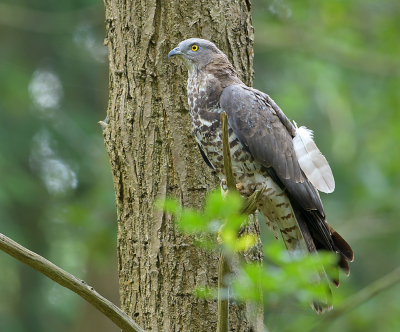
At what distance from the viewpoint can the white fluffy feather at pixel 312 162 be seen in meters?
2.53

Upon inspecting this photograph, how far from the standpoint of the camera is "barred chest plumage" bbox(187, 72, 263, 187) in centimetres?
266

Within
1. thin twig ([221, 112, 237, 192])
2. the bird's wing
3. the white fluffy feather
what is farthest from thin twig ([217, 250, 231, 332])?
the bird's wing

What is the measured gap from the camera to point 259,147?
8.93 feet

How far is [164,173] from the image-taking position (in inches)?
110

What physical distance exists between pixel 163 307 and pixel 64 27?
5332mm

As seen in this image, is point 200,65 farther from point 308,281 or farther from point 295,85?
point 295,85

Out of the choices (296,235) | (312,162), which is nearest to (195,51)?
(312,162)

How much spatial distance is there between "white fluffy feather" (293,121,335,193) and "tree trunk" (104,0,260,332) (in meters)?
0.59

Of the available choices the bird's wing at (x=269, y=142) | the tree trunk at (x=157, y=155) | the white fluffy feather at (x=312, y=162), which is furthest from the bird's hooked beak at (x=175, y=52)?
the white fluffy feather at (x=312, y=162)

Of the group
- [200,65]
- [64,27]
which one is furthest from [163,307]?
[64,27]

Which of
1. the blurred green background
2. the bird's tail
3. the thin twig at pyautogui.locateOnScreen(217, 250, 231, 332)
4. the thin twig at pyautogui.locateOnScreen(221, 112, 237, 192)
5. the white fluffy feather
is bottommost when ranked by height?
the thin twig at pyautogui.locateOnScreen(217, 250, 231, 332)

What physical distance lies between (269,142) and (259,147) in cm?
8

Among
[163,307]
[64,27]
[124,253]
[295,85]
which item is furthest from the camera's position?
[295,85]

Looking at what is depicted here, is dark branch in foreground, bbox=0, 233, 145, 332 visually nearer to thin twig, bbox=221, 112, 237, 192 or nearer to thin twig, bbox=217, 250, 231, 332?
thin twig, bbox=217, 250, 231, 332
